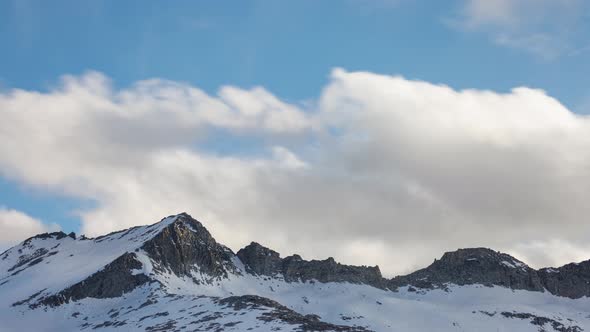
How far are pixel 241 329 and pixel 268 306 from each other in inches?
1002

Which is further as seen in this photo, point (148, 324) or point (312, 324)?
point (148, 324)

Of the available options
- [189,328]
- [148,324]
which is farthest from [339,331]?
[148,324]

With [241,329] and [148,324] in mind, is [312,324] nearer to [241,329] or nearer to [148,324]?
[241,329]

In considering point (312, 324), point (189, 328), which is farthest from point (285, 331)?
point (189, 328)

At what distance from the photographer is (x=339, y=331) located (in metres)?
163

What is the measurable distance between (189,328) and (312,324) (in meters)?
27.6

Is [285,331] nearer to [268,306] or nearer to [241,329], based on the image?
[241,329]

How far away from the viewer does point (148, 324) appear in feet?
632

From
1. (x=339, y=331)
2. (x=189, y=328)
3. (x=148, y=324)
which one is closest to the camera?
(x=339, y=331)

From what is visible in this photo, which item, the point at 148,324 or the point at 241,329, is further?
the point at 148,324

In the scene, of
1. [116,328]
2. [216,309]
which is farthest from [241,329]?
[116,328]

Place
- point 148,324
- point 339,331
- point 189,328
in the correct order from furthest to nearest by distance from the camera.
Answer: point 148,324 < point 189,328 < point 339,331

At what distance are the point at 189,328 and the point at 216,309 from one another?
53.0 ft

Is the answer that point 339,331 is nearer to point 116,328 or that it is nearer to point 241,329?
point 241,329
